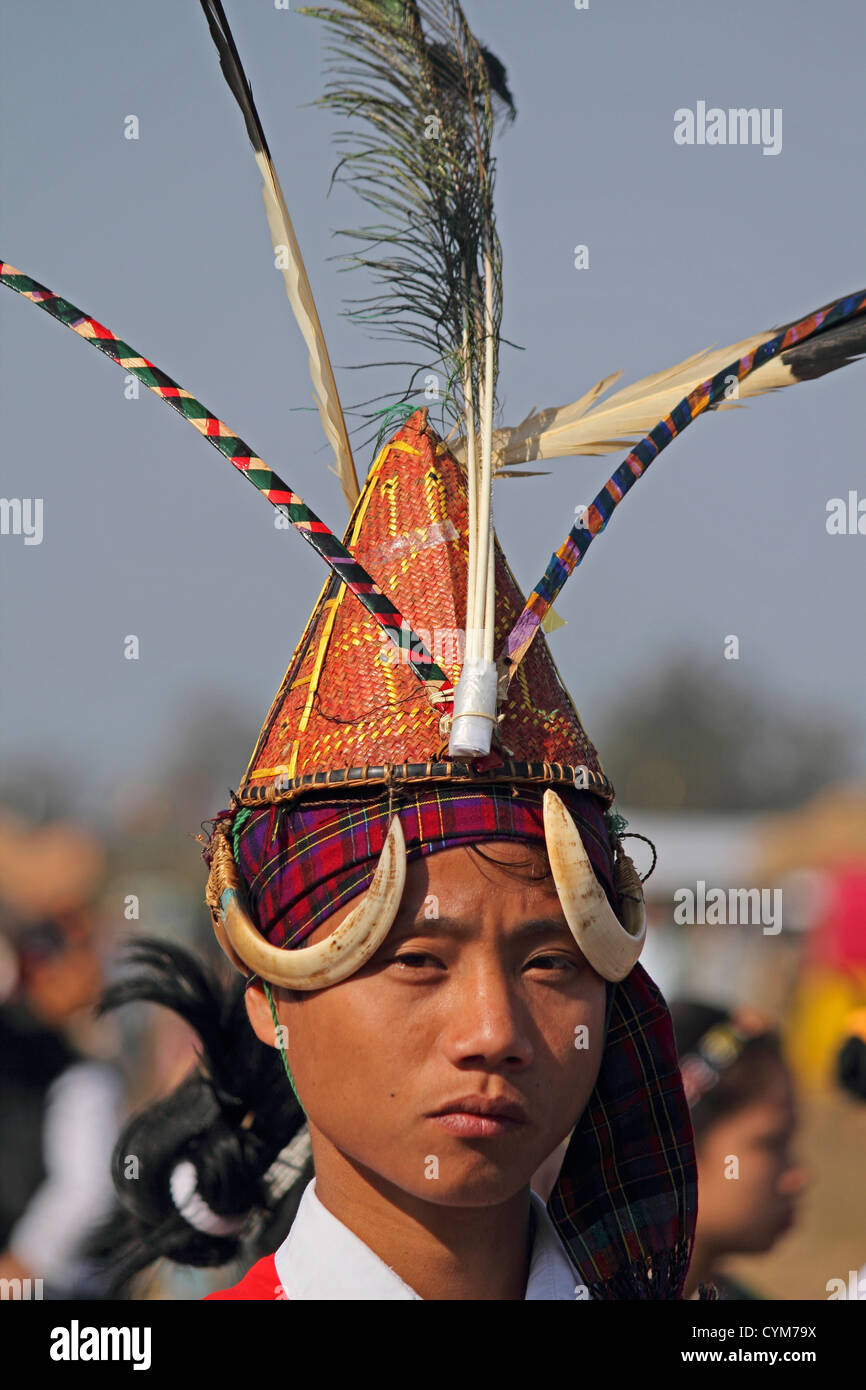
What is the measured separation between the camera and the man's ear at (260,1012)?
328cm

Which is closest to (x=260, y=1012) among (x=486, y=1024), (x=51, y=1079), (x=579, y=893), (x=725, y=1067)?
(x=486, y=1024)

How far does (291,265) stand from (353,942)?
154 cm

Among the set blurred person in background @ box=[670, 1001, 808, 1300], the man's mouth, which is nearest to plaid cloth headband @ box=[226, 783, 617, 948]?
the man's mouth

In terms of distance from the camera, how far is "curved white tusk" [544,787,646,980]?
294 centimetres

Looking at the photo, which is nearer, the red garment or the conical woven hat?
the conical woven hat

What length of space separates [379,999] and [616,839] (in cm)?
67

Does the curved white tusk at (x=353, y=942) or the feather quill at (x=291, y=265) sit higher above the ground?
the feather quill at (x=291, y=265)

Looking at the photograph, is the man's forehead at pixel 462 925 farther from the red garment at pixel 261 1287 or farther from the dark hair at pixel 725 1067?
the dark hair at pixel 725 1067

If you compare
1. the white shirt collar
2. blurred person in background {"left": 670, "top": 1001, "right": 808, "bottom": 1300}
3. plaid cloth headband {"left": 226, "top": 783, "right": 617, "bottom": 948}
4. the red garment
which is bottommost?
blurred person in background {"left": 670, "top": 1001, "right": 808, "bottom": 1300}

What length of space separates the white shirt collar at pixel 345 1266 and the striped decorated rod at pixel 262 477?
104cm

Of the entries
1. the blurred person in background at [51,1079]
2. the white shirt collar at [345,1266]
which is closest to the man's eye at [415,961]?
the white shirt collar at [345,1266]

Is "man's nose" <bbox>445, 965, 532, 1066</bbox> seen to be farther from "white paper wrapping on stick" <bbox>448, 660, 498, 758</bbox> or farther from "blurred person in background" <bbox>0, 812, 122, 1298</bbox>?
"blurred person in background" <bbox>0, 812, 122, 1298</bbox>

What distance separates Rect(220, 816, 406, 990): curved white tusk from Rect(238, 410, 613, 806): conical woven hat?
0.55 feet
